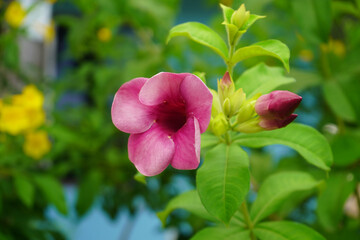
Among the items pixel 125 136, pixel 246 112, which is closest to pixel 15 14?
pixel 125 136

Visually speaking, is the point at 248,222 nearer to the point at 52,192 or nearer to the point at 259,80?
the point at 259,80

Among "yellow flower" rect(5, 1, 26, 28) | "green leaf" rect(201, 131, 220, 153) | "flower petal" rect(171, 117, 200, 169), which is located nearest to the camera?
"flower petal" rect(171, 117, 200, 169)

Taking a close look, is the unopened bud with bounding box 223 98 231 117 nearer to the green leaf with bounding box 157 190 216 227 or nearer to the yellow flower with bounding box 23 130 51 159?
the green leaf with bounding box 157 190 216 227

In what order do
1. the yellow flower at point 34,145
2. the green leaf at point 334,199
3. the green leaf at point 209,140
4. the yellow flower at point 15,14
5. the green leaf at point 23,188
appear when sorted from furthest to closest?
1. the yellow flower at point 15,14
2. the yellow flower at point 34,145
3. the green leaf at point 23,188
4. the green leaf at point 334,199
5. the green leaf at point 209,140

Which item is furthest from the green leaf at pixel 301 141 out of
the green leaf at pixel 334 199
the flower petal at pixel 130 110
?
the green leaf at pixel 334 199

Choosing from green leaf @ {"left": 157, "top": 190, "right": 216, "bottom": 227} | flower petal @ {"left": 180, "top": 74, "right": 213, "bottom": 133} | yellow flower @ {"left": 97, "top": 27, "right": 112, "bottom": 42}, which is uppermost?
flower petal @ {"left": 180, "top": 74, "right": 213, "bottom": 133}

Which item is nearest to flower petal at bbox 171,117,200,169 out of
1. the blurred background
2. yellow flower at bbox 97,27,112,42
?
the blurred background

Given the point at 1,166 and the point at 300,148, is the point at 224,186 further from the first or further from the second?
the point at 1,166

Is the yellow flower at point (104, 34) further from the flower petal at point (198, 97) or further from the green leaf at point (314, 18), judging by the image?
the flower petal at point (198, 97)
